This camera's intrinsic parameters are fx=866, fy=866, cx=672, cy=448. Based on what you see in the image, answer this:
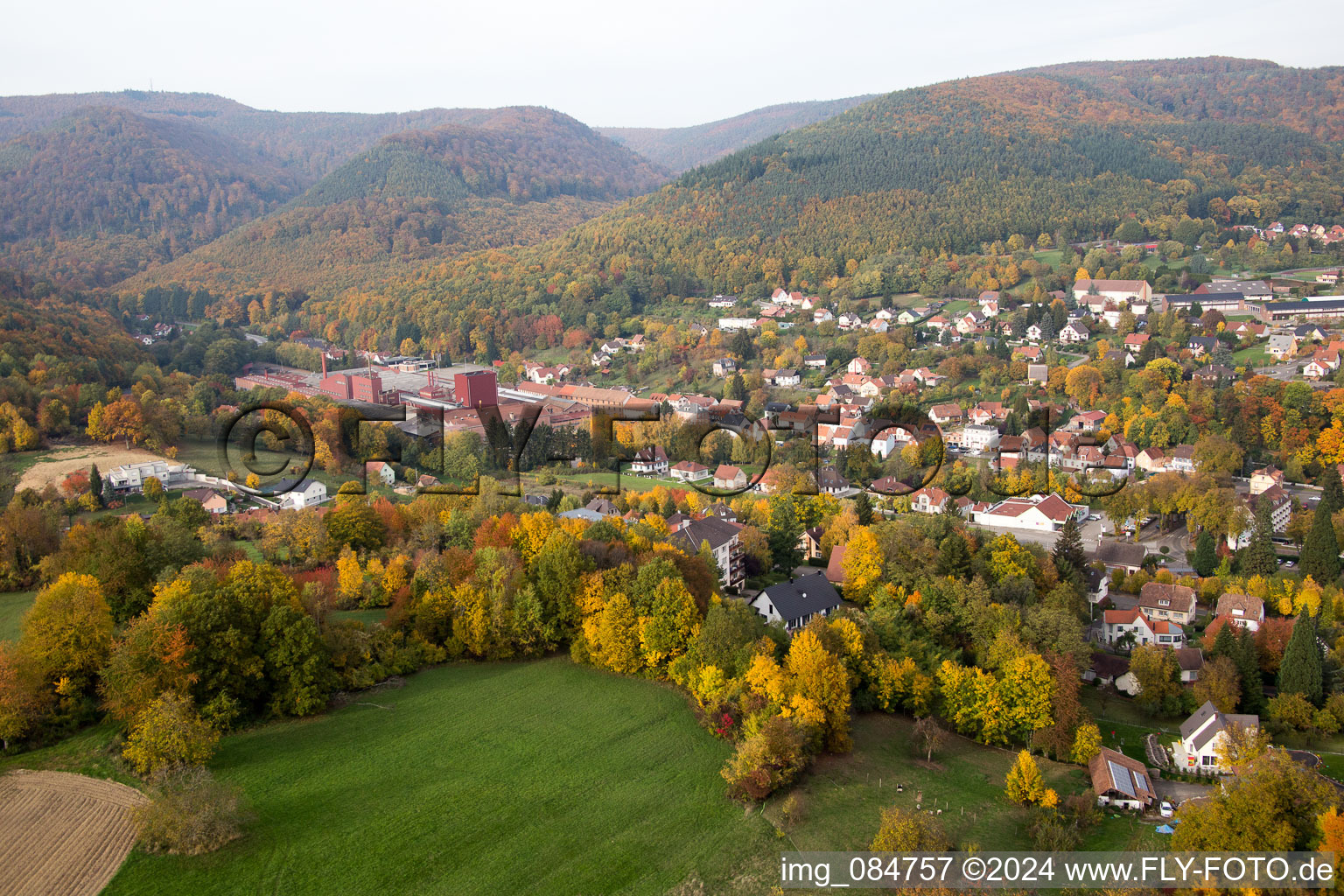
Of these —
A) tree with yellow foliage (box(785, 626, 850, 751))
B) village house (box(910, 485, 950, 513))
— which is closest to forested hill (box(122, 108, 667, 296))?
village house (box(910, 485, 950, 513))

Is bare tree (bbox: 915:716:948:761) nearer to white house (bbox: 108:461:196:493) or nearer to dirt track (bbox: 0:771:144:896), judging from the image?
dirt track (bbox: 0:771:144:896)

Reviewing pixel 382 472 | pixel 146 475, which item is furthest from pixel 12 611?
pixel 382 472

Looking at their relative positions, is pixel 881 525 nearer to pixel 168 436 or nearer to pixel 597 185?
pixel 168 436

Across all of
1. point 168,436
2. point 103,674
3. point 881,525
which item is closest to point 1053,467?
point 881,525

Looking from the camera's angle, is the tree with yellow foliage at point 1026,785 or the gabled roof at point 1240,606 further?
the gabled roof at point 1240,606

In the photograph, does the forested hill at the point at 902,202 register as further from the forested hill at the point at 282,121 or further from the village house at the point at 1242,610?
the forested hill at the point at 282,121

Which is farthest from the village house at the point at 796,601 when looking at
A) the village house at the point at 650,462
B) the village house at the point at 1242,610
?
the village house at the point at 650,462

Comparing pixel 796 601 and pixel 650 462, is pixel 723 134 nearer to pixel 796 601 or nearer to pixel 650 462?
pixel 650 462
